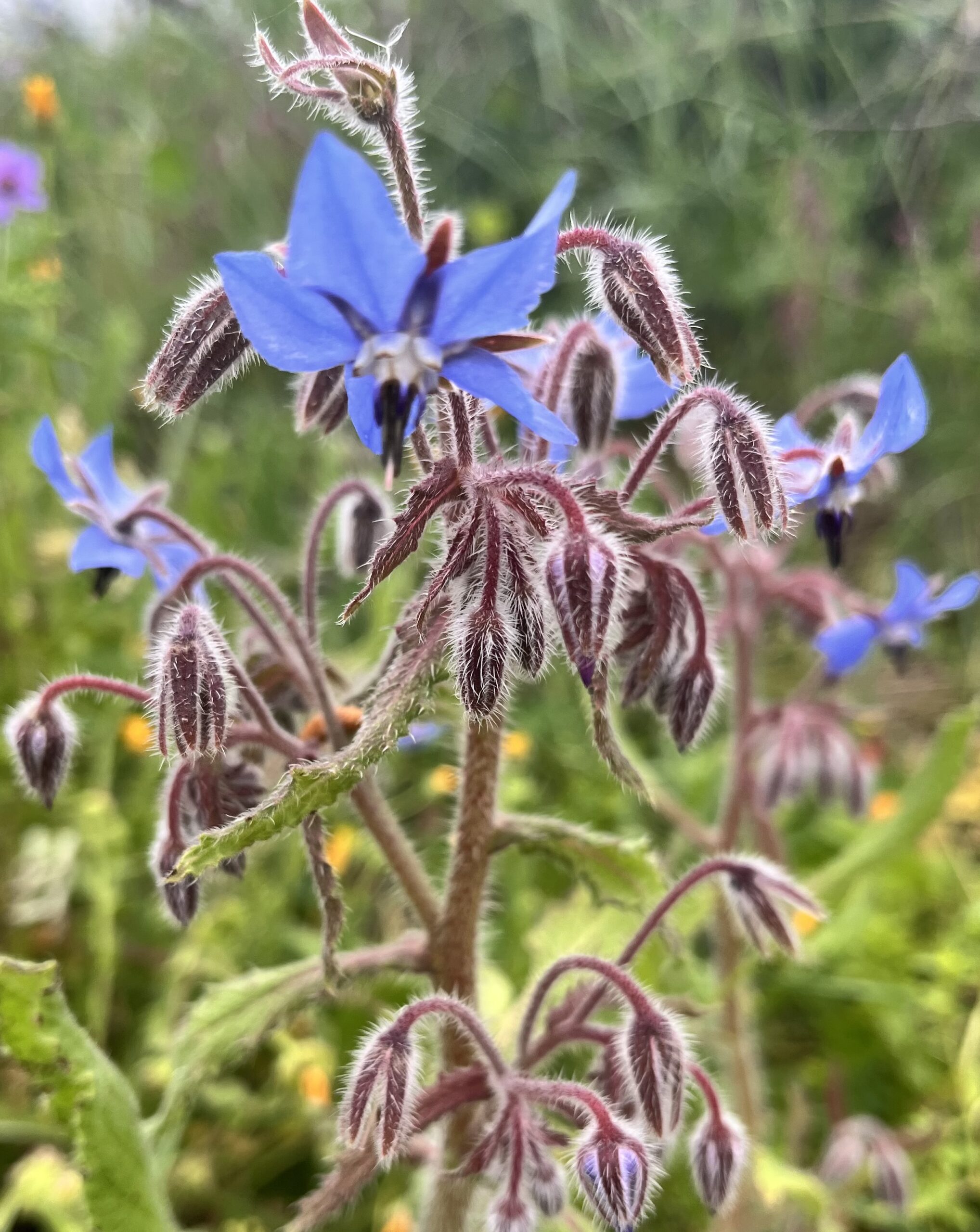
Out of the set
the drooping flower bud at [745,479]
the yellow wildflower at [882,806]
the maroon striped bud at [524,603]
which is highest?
the drooping flower bud at [745,479]

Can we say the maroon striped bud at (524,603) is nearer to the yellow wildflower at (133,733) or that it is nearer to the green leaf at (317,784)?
the green leaf at (317,784)

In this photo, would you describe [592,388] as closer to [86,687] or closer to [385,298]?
[385,298]

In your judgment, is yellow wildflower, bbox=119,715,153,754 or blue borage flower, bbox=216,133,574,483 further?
yellow wildflower, bbox=119,715,153,754

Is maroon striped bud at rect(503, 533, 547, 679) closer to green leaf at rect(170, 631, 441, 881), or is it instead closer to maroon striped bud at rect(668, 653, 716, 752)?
green leaf at rect(170, 631, 441, 881)

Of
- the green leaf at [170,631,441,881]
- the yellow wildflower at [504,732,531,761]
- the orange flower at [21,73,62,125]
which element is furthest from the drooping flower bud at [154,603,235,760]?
the orange flower at [21,73,62,125]

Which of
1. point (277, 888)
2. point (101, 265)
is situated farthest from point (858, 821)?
point (101, 265)

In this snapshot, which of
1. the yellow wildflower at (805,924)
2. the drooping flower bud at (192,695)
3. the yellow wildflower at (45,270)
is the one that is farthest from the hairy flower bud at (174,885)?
the yellow wildflower at (45,270)
